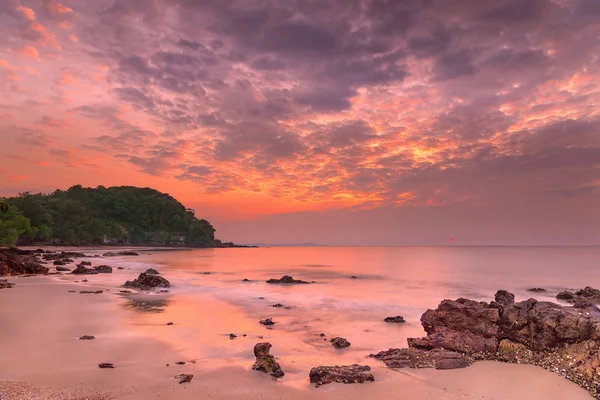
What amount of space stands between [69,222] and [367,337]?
113 meters

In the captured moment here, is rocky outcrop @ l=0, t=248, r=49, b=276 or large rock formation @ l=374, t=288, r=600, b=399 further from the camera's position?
rocky outcrop @ l=0, t=248, r=49, b=276

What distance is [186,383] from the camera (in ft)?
27.5

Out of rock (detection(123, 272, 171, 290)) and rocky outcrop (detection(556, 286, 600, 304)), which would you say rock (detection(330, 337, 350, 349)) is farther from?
rocky outcrop (detection(556, 286, 600, 304))

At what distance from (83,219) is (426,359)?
124m

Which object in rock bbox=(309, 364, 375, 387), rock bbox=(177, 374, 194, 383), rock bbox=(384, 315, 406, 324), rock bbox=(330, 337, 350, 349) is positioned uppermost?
rock bbox=(309, 364, 375, 387)

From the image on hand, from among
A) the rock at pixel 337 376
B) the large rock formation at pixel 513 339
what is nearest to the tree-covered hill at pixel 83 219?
the rock at pixel 337 376

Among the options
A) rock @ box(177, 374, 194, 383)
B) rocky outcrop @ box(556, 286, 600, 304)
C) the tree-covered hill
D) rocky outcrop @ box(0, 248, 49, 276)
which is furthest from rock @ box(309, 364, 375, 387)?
the tree-covered hill

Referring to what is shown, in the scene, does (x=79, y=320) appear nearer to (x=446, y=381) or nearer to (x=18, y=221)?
(x=446, y=381)

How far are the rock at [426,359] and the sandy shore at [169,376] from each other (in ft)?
0.98

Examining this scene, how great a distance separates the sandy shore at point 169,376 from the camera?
25.7ft

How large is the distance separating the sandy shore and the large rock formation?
469 millimetres

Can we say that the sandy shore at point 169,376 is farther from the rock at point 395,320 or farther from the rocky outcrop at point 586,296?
the rocky outcrop at point 586,296

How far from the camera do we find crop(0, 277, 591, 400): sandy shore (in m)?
7.82

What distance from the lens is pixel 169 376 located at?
28.9 feet
